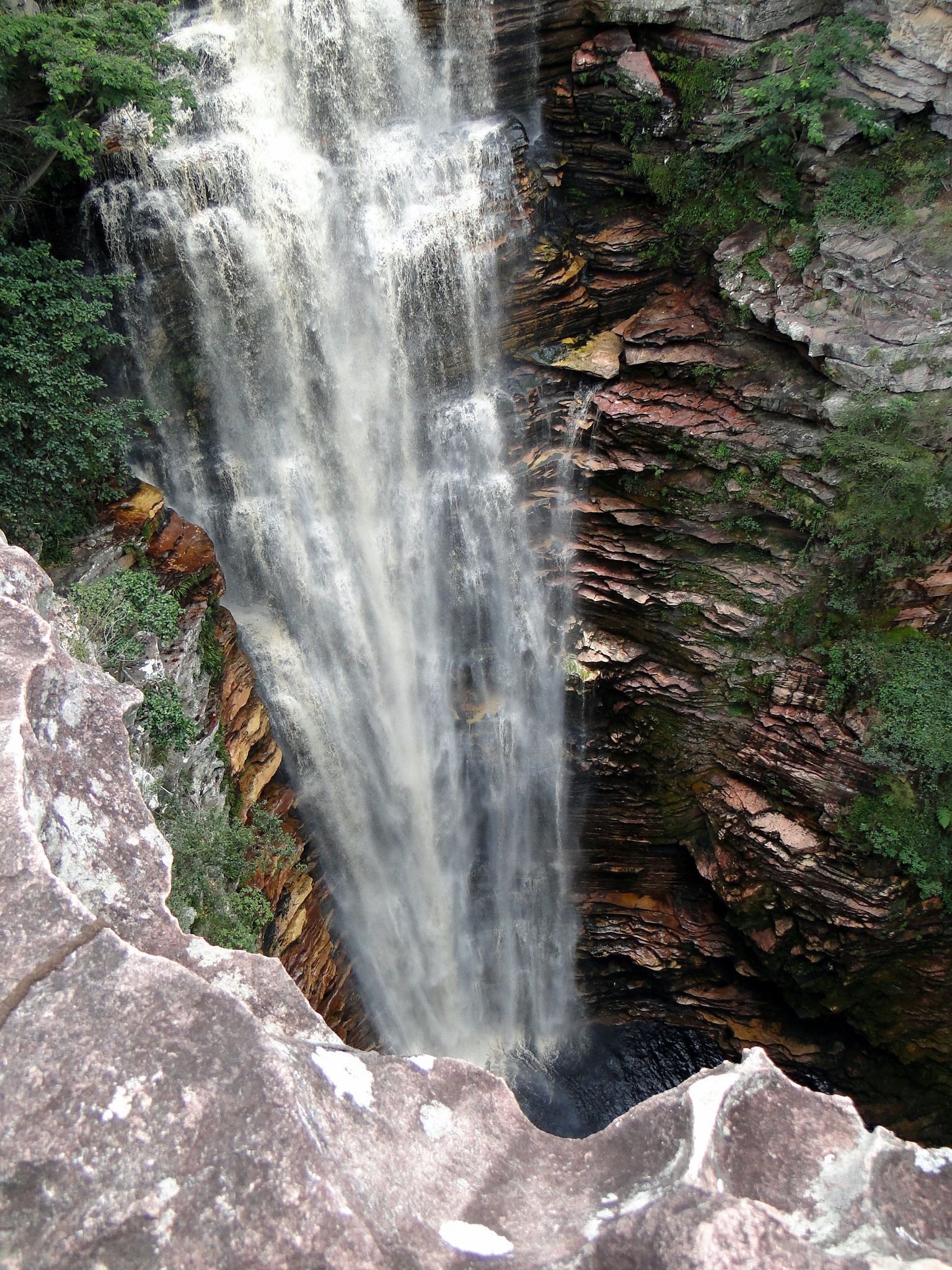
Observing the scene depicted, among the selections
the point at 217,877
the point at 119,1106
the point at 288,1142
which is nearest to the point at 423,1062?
the point at 288,1142

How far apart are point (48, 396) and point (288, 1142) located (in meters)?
9.49

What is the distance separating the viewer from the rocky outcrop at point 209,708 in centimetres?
1022

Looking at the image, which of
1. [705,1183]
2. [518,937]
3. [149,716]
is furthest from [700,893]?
[705,1183]

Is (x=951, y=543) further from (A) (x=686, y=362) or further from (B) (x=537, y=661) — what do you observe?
(B) (x=537, y=661)

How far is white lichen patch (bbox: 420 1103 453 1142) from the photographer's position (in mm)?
4312

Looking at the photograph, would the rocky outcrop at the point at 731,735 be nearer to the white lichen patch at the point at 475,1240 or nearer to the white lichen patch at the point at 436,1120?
the white lichen patch at the point at 436,1120

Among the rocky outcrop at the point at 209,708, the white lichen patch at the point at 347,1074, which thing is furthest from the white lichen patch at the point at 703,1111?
the rocky outcrop at the point at 209,708

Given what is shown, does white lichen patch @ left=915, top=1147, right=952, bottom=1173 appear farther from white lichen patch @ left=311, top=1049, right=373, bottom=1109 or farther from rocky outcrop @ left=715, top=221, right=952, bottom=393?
rocky outcrop @ left=715, top=221, right=952, bottom=393

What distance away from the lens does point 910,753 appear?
11.8 metres

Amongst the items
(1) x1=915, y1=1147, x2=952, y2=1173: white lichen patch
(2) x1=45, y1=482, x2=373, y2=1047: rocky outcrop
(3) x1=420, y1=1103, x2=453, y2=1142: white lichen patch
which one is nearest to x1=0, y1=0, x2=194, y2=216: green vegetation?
(2) x1=45, y1=482, x2=373, y2=1047: rocky outcrop

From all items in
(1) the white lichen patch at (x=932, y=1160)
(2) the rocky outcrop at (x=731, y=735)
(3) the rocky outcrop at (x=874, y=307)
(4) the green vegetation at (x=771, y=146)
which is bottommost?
(2) the rocky outcrop at (x=731, y=735)

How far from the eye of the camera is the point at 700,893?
14938 mm

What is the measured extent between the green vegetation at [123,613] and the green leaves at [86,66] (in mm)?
4975

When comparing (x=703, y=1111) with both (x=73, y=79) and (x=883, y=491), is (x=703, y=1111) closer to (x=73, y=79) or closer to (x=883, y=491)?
(x=883, y=491)
